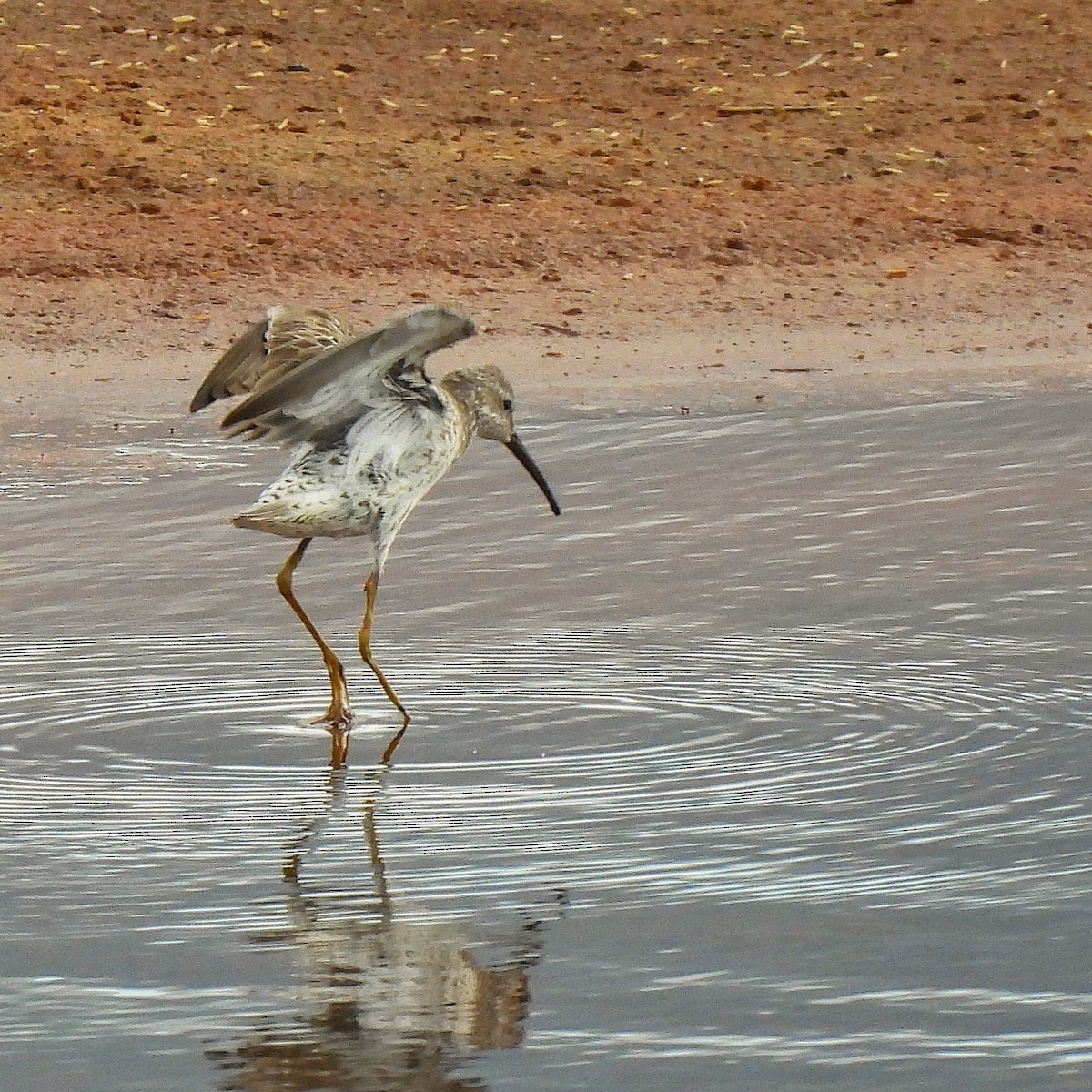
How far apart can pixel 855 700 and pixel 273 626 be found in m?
2.03

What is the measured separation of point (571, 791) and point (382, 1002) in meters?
1.55

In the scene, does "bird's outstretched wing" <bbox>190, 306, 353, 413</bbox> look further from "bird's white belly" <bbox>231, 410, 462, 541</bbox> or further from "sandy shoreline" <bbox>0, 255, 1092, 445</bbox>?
"sandy shoreline" <bbox>0, 255, 1092, 445</bbox>

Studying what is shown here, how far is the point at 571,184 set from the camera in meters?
16.6

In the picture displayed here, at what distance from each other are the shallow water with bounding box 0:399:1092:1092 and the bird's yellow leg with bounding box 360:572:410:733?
63 millimetres

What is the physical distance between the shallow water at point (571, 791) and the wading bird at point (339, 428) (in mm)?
434

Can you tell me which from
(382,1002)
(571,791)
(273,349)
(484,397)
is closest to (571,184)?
(484,397)

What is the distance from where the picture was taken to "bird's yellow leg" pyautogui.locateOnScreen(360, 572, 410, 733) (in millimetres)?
7164

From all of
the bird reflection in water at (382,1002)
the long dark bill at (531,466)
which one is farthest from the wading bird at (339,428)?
the bird reflection in water at (382,1002)

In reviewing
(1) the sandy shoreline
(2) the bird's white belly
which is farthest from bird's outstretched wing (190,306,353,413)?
(1) the sandy shoreline

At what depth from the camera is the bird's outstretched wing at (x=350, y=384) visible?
22.5ft

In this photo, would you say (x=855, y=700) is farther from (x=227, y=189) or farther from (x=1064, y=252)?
(x=227, y=189)

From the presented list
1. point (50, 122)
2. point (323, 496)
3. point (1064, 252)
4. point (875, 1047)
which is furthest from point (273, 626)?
point (50, 122)

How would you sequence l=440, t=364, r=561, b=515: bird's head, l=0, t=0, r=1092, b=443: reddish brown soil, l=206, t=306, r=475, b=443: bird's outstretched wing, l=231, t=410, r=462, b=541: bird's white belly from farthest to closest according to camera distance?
l=0, t=0, r=1092, b=443: reddish brown soil, l=440, t=364, r=561, b=515: bird's head, l=231, t=410, r=462, b=541: bird's white belly, l=206, t=306, r=475, b=443: bird's outstretched wing

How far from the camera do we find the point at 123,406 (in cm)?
1229
